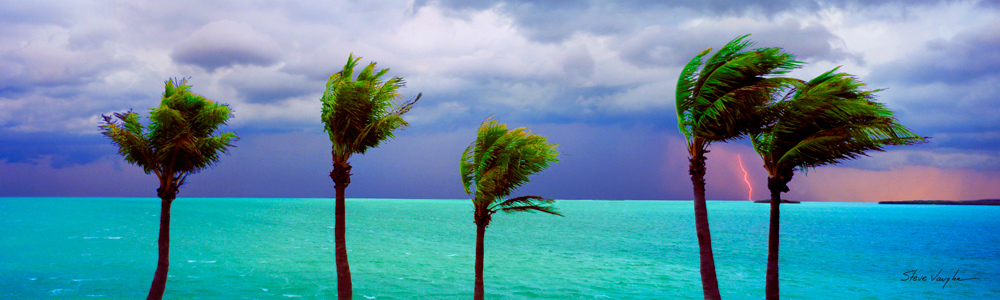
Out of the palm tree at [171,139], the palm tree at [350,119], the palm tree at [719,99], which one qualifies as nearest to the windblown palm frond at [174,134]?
the palm tree at [171,139]

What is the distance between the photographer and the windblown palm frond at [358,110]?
564 inches

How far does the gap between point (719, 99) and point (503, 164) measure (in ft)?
18.3

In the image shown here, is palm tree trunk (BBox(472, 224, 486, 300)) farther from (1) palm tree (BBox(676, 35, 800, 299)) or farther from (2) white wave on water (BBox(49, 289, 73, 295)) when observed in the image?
(2) white wave on water (BBox(49, 289, 73, 295))

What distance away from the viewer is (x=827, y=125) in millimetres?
13047

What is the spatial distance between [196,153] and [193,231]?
7668 centimetres

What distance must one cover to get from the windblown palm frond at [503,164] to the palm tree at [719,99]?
3.71m

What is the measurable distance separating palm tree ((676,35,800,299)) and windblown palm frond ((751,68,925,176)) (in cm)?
82

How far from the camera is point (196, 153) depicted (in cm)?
1767

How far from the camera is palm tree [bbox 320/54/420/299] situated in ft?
47.0
